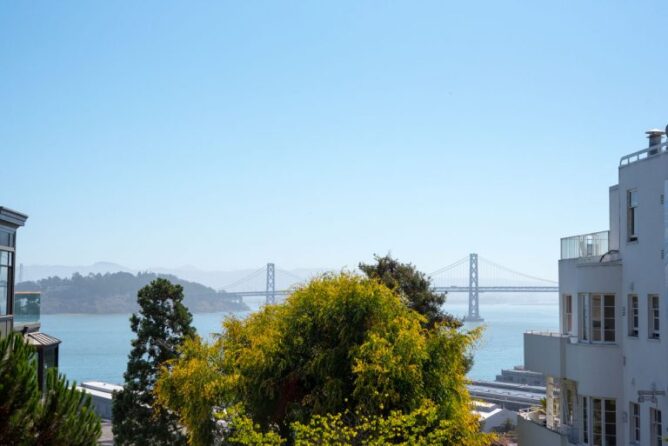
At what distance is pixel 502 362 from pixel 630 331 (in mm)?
140541

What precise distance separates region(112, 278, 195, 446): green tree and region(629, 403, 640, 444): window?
77.0 feet

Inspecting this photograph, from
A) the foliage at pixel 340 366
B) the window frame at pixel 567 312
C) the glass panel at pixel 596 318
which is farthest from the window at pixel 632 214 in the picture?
the foliage at pixel 340 366

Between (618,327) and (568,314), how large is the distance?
2.35 m

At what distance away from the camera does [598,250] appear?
23250 mm

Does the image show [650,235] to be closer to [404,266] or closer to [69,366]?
[404,266]

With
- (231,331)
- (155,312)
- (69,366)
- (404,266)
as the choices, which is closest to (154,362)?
(155,312)

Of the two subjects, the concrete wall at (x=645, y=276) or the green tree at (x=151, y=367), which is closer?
the concrete wall at (x=645, y=276)

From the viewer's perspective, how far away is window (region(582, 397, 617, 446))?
69.7ft

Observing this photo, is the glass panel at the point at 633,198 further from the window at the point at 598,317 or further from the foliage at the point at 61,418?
the foliage at the point at 61,418

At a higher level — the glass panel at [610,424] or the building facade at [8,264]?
the building facade at [8,264]

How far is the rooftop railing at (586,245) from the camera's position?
75.9ft

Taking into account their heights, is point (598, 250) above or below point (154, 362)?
above

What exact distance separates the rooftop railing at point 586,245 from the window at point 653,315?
3.30 m

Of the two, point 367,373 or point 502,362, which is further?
point 502,362
